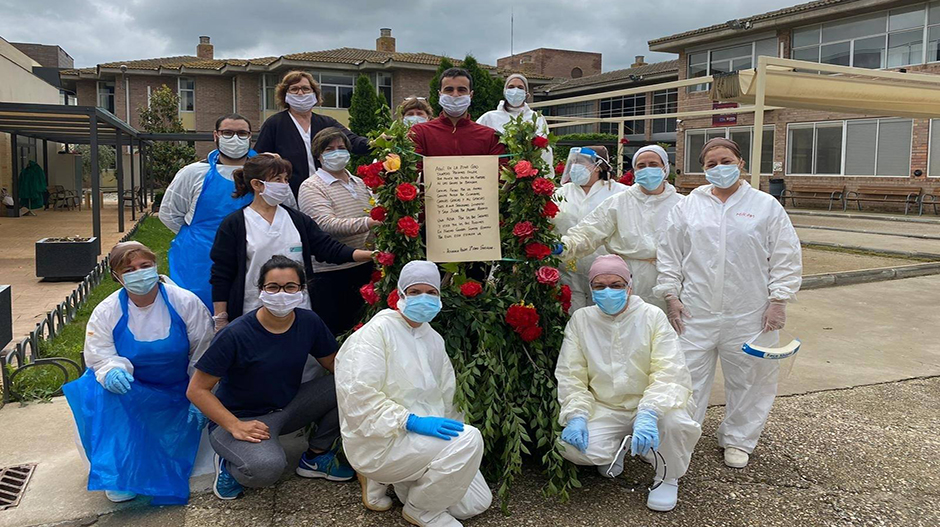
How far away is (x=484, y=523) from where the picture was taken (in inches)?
132

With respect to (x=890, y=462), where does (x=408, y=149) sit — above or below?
above

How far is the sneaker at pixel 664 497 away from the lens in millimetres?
3455

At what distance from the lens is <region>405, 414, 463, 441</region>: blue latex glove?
126 inches

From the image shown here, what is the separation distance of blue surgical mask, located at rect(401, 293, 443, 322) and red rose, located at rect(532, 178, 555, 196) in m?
0.97

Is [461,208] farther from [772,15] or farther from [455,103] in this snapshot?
[772,15]

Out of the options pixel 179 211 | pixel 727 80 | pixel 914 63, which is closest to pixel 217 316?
pixel 179 211

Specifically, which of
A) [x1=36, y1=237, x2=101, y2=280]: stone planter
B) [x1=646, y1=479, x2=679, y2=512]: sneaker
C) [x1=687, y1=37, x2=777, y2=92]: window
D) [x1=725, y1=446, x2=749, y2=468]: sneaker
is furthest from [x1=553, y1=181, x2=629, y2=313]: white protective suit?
[x1=687, y1=37, x2=777, y2=92]: window

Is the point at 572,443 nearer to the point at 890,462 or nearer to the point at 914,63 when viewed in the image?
the point at 890,462

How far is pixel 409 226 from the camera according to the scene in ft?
12.4

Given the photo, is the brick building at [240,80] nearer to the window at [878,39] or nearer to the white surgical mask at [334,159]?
the window at [878,39]

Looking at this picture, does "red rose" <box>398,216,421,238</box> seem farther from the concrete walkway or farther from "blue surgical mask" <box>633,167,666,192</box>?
"blue surgical mask" <box>633,167,666,192</box>

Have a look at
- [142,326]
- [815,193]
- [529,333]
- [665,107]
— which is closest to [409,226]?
[529,333]

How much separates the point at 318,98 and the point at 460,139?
51.4 inches

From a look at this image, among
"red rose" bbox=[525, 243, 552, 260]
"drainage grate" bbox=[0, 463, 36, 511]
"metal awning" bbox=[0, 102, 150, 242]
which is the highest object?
"metal awning" bbox=[0, 102, 150, 242]
